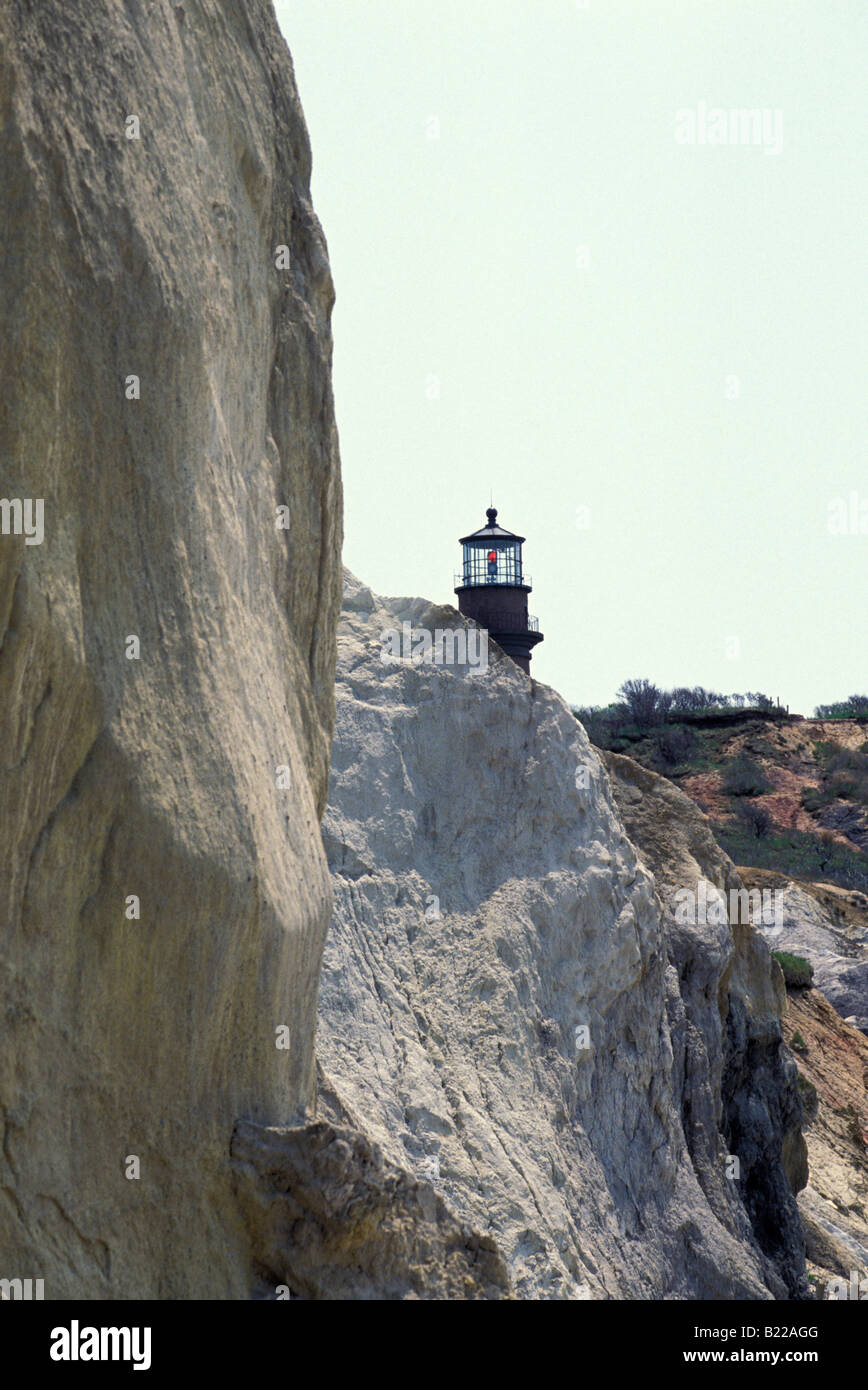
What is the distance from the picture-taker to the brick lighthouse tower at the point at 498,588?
30453 mm

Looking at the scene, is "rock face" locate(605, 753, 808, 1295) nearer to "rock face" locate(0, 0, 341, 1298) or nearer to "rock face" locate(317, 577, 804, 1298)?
"rock face" locate(317, 577, 804, 1298)

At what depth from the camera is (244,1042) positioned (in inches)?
183

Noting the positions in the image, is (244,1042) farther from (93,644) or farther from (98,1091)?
(93,644)

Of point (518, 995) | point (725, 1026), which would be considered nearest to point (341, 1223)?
point (518, 995)

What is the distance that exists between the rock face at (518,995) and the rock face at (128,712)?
287 cm

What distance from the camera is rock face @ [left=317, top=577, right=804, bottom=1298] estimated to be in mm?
7703

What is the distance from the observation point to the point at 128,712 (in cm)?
420

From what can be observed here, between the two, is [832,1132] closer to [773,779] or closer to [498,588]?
[498,588]

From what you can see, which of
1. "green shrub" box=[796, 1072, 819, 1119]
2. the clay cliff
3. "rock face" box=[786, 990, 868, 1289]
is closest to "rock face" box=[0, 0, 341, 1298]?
the clay cliff

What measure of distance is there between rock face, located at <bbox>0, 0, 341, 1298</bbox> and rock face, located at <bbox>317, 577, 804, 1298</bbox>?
287 cm

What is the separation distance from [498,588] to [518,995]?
73.6ft

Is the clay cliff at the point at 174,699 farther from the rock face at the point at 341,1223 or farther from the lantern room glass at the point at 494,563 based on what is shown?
the lantern room glass at the point at 494,563

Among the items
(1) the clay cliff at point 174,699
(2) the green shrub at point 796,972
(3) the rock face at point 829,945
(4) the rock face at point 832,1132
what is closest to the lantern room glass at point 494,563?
(3) the rock face at point 829,945
